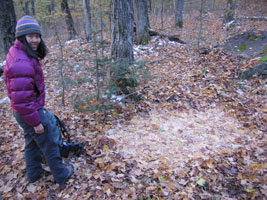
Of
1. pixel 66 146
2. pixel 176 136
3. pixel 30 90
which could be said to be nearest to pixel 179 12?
pixel 176 136

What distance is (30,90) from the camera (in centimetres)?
227

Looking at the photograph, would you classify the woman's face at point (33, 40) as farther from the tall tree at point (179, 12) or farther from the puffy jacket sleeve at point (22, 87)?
the tall tree at point (179, 12)

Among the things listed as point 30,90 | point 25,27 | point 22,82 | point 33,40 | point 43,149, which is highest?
point 25,27

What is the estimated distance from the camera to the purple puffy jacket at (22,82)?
2188mm

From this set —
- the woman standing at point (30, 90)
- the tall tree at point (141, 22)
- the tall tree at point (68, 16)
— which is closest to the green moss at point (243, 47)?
the tall tree at point (141, 22)

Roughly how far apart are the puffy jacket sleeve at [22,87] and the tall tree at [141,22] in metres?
8.67

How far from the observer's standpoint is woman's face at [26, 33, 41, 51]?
238cm

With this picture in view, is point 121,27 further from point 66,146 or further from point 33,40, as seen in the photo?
point 66,146

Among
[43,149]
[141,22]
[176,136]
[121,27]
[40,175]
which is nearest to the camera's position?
[43,149]

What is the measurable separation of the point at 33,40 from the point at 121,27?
115 inches

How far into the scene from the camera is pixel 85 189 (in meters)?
2.84

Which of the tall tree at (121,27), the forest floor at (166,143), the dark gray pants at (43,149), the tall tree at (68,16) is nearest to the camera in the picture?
the dark gray pants at (43,149)

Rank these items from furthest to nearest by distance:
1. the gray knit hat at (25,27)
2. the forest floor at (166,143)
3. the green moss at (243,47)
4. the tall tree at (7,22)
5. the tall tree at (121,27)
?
the green moss at (243,47) → the tall tree at (7,22) → the tall tree at (121,27) → the forest floor at (166,143) → the gray knit hat at (25,27)

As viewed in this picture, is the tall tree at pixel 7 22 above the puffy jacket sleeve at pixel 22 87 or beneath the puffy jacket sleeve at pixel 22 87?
above
